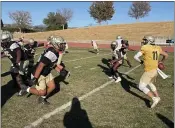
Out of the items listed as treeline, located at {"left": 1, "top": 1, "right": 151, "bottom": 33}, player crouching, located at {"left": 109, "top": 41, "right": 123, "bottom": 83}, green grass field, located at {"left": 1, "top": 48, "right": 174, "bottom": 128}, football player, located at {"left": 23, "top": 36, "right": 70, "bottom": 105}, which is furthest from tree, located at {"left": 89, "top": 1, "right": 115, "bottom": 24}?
football player, located at {"left": 23, "top": 36, "right": 70, "bottom": 105}

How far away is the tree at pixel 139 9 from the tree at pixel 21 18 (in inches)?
1156

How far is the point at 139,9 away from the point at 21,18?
33.5 m

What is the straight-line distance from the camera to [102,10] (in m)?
80.3

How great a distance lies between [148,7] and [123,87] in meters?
77.7

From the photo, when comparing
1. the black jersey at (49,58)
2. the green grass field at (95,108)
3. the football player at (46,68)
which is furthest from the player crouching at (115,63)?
the black jersey at (49,58)

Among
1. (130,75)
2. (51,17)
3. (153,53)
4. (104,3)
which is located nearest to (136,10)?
(104,3)

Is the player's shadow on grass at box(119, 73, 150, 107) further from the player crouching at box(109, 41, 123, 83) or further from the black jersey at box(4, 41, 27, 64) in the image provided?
the black jersey at box(4, 41, 27, 64)

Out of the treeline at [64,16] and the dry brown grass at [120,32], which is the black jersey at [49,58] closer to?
the dry brown grass at [120,32]

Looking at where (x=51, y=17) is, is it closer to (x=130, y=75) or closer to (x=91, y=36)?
(x=91, y=36)

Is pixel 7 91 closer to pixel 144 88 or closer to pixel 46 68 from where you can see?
pixel 46 68

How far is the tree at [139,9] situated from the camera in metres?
83.7

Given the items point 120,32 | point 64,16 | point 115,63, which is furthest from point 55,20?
point 115,63

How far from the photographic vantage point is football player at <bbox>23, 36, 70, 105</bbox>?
23.5 ft

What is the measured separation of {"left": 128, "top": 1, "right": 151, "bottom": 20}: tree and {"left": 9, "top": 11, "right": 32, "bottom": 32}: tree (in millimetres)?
29361
